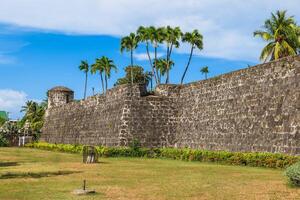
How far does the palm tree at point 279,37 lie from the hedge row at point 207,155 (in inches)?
648

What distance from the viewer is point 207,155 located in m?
22.2

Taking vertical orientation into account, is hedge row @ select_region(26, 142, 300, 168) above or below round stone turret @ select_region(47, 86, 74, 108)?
below

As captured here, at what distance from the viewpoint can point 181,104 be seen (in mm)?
28344

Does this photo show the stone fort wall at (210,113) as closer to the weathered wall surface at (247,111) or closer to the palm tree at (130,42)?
the weathered wall surface at (247,111)

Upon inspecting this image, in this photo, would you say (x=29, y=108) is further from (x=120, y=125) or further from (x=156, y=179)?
(x=156, y=179)

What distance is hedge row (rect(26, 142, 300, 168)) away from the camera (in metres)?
17.6

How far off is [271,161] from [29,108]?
54672 mm

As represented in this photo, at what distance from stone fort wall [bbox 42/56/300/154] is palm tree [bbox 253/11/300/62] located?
12940mm

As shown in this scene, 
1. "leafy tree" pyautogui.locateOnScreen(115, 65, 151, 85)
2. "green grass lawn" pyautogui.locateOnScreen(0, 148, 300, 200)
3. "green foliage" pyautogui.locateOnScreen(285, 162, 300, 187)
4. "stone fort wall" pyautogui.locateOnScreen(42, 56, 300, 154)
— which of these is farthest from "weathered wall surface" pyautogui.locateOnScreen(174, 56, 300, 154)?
"leafy tree" pyautogui.locateOnScreen(115, 65, 151, 85)

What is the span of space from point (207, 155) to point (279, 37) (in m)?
20.2

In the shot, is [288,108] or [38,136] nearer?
[288,108]

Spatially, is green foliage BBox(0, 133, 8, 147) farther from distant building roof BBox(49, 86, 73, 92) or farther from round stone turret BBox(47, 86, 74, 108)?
distant building roof BBox(49, 86, 73, 92)

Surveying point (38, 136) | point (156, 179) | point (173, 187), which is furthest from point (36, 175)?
point (38, 136)

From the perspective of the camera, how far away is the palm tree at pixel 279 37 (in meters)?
38.1
